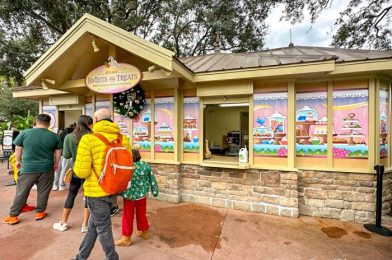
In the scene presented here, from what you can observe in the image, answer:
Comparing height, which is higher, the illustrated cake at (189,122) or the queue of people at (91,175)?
the illustrated cake at (189,122)

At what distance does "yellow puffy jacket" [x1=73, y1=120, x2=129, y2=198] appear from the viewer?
2.05 metres

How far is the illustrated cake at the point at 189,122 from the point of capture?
14.7 ft

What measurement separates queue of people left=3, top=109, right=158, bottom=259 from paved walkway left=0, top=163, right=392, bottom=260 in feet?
0.72

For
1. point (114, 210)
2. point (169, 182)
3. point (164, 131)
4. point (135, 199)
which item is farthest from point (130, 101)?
point (135, 199)

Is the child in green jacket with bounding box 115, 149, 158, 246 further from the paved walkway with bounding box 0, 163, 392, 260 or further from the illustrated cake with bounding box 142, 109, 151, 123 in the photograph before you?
the illustrated cake with bounding box 142, 109, 151, 123

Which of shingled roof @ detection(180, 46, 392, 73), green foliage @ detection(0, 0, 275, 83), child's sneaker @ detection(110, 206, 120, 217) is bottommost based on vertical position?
child's sneaker @ detection(110, 206, 120, 217)

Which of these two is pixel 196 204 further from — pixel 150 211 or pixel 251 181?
pixel 251 181

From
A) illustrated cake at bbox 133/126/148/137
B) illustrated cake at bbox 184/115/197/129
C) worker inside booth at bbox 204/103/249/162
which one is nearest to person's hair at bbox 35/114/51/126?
illustrated cake at bbox 133/126/148/137

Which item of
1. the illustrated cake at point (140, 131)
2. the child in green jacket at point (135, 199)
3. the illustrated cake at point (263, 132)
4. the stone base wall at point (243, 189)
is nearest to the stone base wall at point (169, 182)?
the stone base wall at point (243, 189)

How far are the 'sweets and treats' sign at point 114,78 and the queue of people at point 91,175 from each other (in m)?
0.97

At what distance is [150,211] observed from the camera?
4020 millimetres

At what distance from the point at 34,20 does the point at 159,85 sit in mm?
8207

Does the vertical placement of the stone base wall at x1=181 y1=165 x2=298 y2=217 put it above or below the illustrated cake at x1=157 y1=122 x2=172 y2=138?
below

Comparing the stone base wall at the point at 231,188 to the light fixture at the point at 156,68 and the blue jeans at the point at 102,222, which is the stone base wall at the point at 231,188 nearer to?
the light fixture at the point at 156,68
